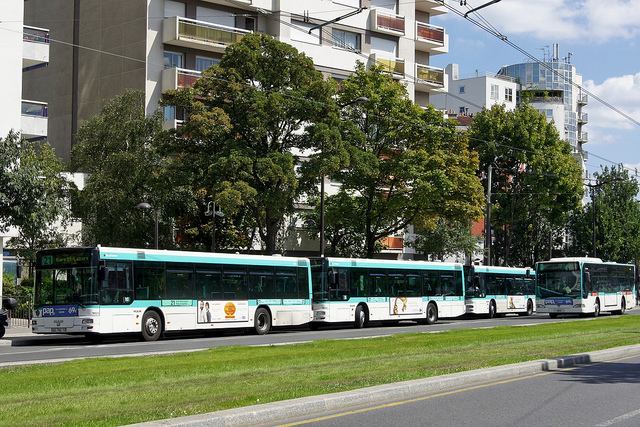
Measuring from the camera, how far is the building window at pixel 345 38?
64.9 m

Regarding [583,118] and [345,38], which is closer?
[345,38]

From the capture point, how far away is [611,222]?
3610 inches

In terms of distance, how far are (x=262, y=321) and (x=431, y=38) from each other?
137 ft

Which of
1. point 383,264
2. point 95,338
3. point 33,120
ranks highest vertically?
point 33,120

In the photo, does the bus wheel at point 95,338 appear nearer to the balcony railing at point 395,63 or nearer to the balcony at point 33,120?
the balcony at point 33,120

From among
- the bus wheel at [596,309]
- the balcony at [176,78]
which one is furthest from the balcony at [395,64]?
the bus wheel at [596,309]

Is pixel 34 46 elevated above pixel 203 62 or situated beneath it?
situated beneath

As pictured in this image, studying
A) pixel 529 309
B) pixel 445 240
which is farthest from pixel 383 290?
pixel 445 240

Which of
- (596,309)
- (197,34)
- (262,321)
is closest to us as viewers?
(262,321)

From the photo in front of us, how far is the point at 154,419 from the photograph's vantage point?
10.6 meters

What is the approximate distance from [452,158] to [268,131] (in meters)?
12.5

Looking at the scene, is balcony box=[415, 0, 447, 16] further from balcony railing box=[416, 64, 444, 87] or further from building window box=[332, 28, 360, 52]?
building window box=[332, 28, 360, 52]

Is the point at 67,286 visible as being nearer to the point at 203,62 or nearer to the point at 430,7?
the point at 203,62

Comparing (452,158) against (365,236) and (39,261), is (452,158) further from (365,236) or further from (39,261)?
(39,261)
